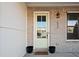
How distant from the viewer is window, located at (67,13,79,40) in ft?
35.0

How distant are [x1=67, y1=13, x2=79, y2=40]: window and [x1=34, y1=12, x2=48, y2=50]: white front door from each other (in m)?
1.22

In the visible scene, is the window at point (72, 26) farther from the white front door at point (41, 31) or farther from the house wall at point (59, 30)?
the white front door at point (41, 31)

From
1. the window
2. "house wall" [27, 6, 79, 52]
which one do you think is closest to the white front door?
"house wall" [27, 6, 79, 52]

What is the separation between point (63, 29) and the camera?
10633 mm

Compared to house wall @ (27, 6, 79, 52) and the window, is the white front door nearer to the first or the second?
house wall @ (27, 6, 79, 52)

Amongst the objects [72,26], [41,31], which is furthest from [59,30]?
[41,31]

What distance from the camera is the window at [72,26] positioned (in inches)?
420

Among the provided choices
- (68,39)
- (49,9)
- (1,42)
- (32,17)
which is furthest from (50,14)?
(1,42)

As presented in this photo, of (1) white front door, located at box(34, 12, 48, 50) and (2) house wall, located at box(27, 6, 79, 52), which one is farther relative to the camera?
(1) white front door, located at box(34, 12, 48, 50)

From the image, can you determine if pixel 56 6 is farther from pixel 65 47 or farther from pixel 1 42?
pixel 1 42

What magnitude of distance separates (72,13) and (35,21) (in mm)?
2023

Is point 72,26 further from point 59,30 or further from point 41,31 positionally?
point 41,31

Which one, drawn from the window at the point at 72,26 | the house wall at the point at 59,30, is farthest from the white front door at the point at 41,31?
the window at the point at 72,26

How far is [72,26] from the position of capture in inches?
424
